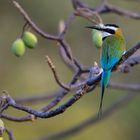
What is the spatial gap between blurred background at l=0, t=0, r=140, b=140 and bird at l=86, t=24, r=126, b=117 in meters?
2.79

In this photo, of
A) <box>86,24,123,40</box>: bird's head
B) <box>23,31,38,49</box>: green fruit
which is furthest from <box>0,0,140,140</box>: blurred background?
<box>23,31,38,49</box>: green fruit

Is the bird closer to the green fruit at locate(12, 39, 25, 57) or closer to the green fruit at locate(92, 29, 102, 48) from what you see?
the green fruit at locate(92, 29, 102, 48)

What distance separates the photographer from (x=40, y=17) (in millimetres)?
7012

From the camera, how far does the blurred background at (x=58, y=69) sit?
684 cm

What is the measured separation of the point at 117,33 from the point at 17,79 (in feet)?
11.0

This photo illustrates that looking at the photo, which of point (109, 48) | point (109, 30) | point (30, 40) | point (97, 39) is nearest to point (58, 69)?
point (109, 30)

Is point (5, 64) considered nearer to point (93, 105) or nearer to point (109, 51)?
point (93, 105)

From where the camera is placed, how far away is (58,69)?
7090mm

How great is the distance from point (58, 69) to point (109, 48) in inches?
133

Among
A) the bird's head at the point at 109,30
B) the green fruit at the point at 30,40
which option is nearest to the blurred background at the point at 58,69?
the bird's head at the point at 109,30

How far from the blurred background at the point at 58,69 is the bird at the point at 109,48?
279 cm

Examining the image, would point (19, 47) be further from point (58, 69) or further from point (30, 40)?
point (58, 69)

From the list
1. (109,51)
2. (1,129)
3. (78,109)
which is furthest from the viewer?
(78,109)

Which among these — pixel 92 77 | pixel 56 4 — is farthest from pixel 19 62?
pixel 92 77
